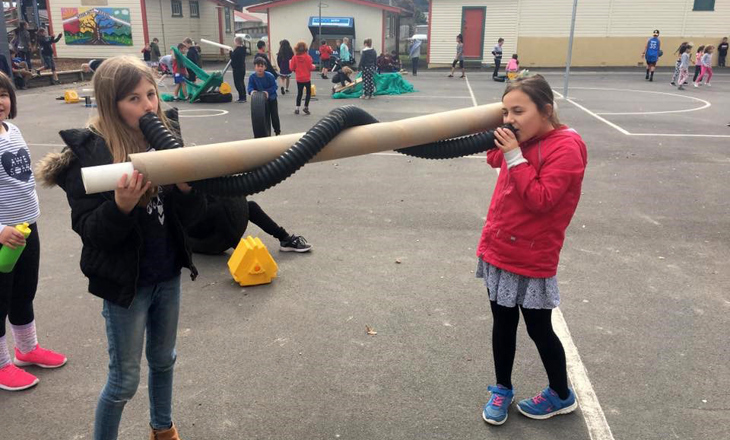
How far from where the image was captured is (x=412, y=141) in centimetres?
242

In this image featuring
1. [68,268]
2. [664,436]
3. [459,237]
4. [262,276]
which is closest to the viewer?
[664,436]

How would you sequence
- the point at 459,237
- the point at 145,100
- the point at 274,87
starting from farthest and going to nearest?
the point at 274,87 → the point at 459,237 → the point at 145,100

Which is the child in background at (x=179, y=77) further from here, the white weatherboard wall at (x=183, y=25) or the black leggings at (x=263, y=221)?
the white weatherboard wall at (x=183, y=25)

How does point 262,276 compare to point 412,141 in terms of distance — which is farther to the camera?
point 262,276

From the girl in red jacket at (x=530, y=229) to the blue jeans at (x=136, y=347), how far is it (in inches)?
63.2

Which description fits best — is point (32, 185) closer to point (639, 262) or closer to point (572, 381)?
point (572, 381)

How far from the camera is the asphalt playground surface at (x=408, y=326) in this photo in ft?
11.0

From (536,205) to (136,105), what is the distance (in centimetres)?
179

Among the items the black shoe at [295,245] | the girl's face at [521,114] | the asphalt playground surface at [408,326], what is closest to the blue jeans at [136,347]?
the asphalt playground surface at [408,326]

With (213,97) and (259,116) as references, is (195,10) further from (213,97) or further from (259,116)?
(259,116)

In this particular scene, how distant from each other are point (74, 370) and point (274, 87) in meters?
9.70

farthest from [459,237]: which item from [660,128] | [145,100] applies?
[660,128]

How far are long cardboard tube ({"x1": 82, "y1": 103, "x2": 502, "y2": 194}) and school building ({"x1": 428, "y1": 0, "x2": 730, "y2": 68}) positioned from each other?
107ft

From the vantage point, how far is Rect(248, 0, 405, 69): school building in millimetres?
36125
